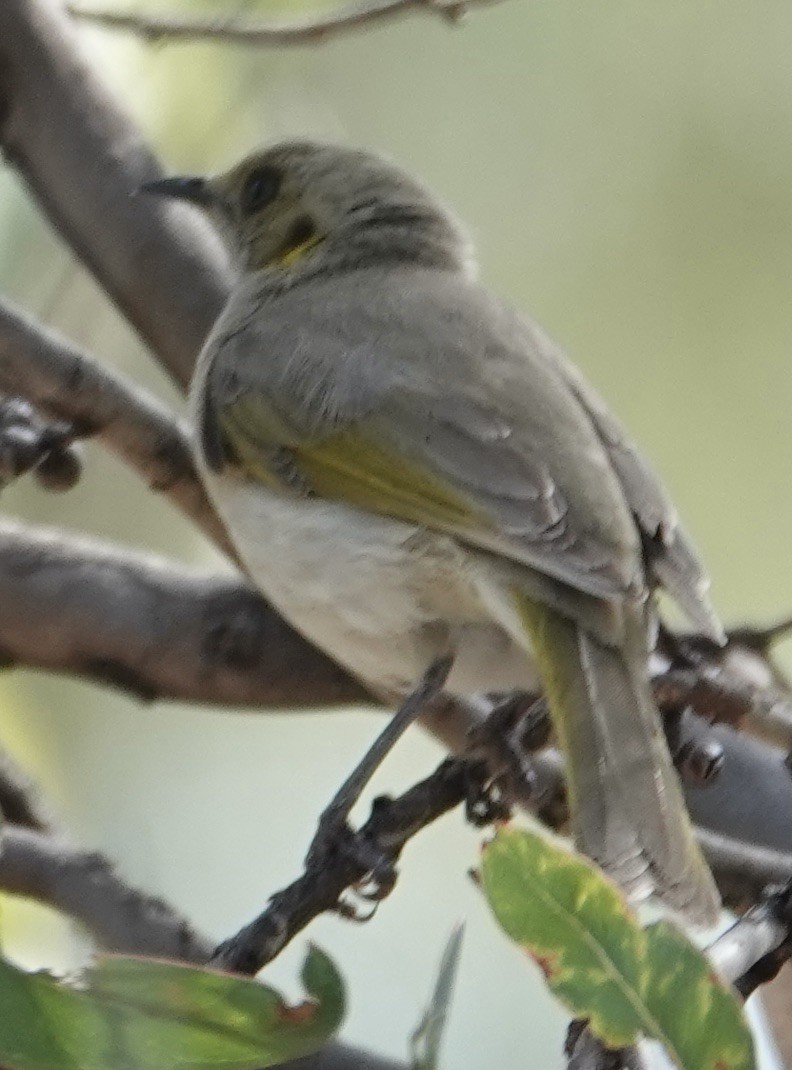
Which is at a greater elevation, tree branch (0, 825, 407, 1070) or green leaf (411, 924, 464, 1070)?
green leaf (411, 924, 464, 1070)

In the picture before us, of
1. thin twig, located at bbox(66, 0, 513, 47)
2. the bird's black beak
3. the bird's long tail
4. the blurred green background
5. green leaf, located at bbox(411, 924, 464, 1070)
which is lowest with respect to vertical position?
the blurred green background

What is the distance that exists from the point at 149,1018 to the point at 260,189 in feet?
4.22

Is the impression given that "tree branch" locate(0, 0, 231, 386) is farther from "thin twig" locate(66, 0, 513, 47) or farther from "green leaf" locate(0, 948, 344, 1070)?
"green leaf" locate(0, 948, 344, 1070)

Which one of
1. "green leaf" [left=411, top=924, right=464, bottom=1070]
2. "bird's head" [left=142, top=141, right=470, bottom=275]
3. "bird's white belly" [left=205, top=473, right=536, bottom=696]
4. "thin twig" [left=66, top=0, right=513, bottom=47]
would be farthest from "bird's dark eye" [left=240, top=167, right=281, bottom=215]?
"green leaf" [left=411, top=924, right=464, bottom=1070]

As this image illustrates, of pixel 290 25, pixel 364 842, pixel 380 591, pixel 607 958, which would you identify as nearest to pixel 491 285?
pixel 290 25

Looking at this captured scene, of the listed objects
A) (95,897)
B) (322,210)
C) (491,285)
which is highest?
(322,210)

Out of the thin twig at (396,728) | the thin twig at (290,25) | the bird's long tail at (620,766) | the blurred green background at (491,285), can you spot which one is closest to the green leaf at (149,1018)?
the bird's long tail at (620,766)

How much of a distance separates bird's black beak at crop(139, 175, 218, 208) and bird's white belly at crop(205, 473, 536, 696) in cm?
54

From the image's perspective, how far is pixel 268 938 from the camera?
808 millimetres

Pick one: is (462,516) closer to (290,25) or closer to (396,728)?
(396,728)

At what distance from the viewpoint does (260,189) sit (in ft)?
5.75

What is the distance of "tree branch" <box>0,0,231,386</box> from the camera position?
66.4 inches

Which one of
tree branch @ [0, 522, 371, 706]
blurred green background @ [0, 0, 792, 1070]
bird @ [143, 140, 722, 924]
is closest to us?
bird @ [143, 140, 722, 924]

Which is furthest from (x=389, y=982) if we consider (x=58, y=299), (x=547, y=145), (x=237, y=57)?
(x=237, y=57)
